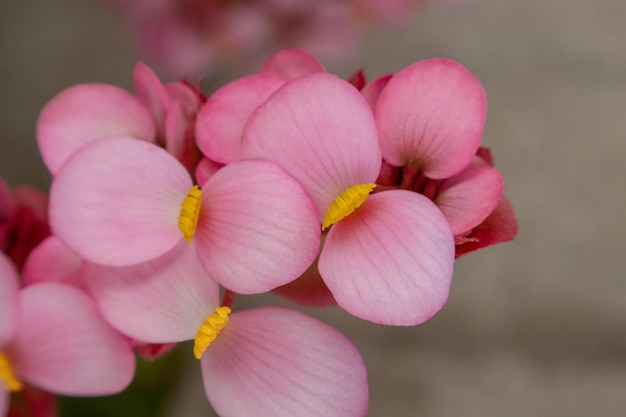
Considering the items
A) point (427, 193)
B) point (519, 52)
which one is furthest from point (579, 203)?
point (427, 193)

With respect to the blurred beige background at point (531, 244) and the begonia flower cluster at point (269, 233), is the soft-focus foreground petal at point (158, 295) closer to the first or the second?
the begonia flower cluster at point (269, 233)

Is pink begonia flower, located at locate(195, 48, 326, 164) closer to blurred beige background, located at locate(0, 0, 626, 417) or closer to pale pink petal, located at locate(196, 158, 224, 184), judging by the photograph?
pale pink petal, located at locate(196, 158, 224, 184)

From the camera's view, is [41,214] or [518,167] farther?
[518,167]

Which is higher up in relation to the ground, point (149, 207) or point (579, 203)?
point (149, 207)

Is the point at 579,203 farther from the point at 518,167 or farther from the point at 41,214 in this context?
the point at 41,214

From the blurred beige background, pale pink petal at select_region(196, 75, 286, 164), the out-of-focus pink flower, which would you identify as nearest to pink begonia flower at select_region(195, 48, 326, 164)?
pale pink petal at select_region(196, 75, 286, 164)

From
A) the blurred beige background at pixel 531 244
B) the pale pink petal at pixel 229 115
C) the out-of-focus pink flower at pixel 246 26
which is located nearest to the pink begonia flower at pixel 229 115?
the pale pink petal at pixel 229 115

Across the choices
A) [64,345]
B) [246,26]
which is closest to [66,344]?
[64,345]

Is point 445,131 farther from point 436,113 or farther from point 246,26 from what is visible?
point 246,26

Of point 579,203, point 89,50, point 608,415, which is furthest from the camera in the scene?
point 89,50
